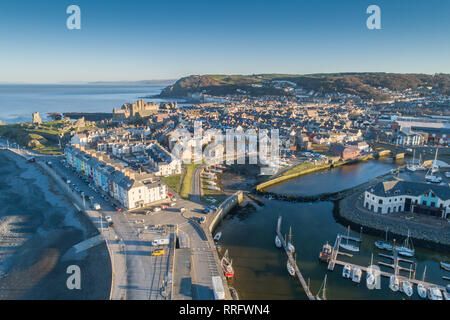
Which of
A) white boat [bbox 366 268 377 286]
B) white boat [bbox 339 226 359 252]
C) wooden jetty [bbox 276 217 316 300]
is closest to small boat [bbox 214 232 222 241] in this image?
wooden jetty [bbox 276 217 316 300]

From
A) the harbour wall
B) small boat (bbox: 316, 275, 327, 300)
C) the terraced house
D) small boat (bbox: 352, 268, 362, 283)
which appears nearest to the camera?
small boat (bbox: 316, 275, 327, 300)

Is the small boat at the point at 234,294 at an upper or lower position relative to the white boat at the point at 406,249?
lower

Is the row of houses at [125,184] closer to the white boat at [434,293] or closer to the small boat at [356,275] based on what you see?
the small boat at [356,275]

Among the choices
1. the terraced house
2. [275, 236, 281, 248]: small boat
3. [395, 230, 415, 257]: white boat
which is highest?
the terraced house

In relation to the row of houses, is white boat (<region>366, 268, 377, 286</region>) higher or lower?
lower

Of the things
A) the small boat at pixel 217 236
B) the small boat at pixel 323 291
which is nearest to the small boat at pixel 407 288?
the small boat at pixel 323 291

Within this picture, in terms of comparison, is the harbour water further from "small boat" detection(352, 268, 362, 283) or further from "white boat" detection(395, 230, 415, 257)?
"white boat" detection(395, 230, 415, 257)

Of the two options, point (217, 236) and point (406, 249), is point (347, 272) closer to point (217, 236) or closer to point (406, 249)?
point (406, 249)
